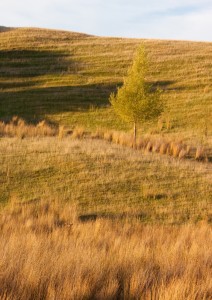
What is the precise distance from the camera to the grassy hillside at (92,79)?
98.2 feet

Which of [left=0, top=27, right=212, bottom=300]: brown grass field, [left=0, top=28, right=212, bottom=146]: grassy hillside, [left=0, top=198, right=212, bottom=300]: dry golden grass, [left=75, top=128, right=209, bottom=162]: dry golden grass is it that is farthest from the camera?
[left=0, top=28, right=212, bottom=146]: grassy hillside

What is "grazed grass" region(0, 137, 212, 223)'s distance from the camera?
496 inches

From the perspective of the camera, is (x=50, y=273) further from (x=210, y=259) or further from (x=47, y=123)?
(x=47, y=123)

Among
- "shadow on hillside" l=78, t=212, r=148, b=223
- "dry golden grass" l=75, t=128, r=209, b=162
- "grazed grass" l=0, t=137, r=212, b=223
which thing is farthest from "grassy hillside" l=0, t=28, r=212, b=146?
"shadow on hillside" l=78, t=212, r=148, b=223

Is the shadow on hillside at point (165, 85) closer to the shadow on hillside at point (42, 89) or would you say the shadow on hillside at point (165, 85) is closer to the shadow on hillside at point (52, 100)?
the shadow on hillside at point (42, 89)

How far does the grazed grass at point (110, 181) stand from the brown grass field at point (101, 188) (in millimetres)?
36

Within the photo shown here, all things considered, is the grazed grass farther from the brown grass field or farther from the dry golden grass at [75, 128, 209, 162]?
the dry golden grass at [75, 128, 209, 162]

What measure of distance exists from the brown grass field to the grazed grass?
0.04 metres

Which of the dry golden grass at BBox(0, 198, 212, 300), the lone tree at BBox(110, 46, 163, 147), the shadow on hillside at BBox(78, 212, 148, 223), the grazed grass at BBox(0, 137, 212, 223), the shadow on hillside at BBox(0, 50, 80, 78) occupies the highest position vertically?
the shadow on hillside at BBox(0, 50, 80, 78)

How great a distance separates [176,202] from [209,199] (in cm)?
108

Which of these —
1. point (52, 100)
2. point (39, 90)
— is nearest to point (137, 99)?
point (52, 100)

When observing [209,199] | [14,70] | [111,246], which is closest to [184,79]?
[14,70]

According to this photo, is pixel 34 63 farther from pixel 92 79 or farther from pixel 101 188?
pixel 101 188

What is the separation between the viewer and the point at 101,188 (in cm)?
1388
